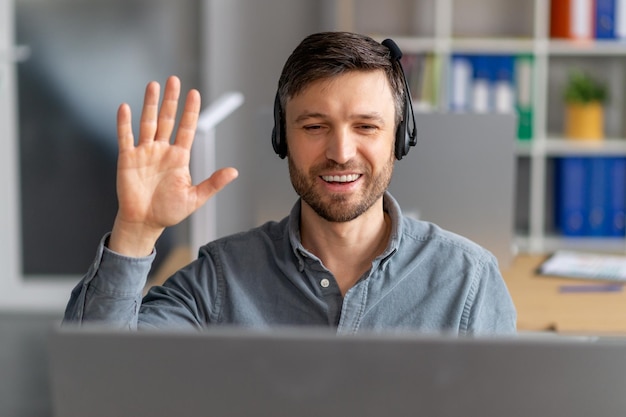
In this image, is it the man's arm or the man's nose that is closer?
the man's arm

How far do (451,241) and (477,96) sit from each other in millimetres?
2391

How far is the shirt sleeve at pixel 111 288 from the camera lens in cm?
133

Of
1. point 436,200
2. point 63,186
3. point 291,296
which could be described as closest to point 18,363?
point 63,186

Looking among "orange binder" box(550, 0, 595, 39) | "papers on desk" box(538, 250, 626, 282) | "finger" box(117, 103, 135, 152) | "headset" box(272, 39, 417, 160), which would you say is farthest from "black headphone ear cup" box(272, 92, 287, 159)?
"orange binder" box(550, 0, 595, 39)

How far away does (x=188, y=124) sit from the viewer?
142cm

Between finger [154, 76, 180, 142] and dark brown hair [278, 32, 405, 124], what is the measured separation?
22 centimetres

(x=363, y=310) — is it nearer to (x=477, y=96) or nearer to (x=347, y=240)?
(x=347, y=240)

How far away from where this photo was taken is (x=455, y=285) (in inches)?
61.4

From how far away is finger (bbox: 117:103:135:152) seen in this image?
4.45 feet

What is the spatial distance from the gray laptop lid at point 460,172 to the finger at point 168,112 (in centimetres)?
103

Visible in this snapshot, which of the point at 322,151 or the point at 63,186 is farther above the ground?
the point at 322,151

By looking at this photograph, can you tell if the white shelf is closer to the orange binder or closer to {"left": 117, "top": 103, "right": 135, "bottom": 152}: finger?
the orange binder

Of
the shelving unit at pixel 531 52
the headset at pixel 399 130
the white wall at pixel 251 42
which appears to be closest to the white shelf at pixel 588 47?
the shelving unit at pixel 531 52

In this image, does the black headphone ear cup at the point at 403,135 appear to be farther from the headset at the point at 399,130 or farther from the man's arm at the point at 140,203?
the man's arm at the point at 140,203
